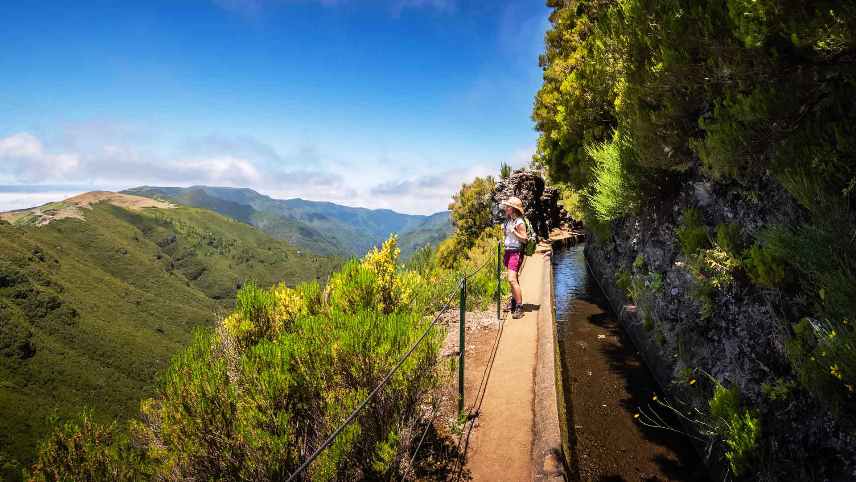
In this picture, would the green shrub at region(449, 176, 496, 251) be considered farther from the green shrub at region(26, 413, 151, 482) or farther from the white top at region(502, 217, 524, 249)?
the green shrub at region(26, 413, 151, 482)

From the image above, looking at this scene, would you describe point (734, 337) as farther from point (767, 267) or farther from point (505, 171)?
point (505, 171)

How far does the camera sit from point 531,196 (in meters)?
20.0

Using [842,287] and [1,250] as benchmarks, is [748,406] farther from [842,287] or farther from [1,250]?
[1,250]

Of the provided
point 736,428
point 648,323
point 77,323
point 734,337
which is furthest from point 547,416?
point 77,323

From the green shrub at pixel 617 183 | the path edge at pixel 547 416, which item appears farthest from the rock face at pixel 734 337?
the path edge at pixel 547 416

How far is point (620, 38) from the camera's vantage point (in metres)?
5.16

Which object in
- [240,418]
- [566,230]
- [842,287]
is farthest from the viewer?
[566,230]

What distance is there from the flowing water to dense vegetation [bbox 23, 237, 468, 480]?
2.07 m

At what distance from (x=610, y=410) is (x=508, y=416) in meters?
1.42

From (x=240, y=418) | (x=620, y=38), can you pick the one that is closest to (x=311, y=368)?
(x=240, y=418)

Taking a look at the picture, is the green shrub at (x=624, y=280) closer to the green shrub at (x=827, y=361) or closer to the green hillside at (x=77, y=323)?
the green shrub at (x=827, y=361)

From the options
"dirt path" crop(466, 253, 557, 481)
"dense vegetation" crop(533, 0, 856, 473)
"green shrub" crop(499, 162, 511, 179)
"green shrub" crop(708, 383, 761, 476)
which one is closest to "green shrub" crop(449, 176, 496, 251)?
"green shrub" crop(499, 162, 511, 179)

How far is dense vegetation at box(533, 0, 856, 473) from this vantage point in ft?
8.32

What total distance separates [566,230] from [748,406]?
2048cm
